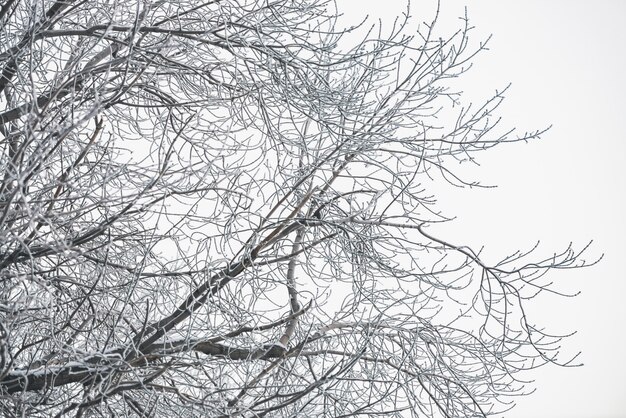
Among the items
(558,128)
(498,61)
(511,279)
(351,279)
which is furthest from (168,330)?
(498,61)

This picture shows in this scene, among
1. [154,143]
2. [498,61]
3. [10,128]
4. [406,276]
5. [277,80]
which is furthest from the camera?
[498,61]

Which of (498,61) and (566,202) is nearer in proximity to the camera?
(566,202)

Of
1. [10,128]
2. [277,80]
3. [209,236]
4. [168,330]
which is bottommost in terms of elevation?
[168,330]

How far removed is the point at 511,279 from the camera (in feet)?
15.6

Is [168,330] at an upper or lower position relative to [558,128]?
lower

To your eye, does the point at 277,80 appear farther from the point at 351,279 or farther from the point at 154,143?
the point at 154,143

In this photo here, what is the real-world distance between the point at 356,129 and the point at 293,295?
1.27m

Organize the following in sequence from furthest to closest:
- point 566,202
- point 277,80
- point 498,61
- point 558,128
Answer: point 498,61, point 558,128, point 566,202, point 277,80

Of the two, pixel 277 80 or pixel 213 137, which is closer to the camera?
pixel 277 80

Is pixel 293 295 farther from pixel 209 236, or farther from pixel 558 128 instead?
pixel 558 128

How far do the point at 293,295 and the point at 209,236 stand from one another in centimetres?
81

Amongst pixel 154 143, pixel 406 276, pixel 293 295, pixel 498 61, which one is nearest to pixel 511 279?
pixel 406 276

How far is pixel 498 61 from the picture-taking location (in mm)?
127688

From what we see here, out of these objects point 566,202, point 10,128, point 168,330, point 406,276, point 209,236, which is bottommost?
point 168,330
